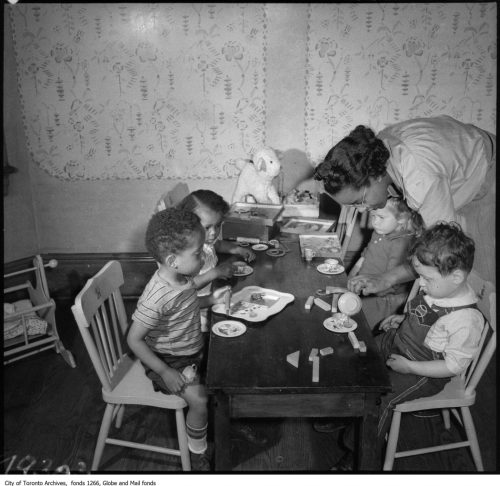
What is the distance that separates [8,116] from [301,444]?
9.47 ft

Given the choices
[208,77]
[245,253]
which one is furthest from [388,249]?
[208,77]

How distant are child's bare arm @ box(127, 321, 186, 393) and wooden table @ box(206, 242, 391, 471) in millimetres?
260

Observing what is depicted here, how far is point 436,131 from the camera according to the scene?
7.16ft

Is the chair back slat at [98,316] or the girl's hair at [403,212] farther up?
the girl's hair at [403,212]

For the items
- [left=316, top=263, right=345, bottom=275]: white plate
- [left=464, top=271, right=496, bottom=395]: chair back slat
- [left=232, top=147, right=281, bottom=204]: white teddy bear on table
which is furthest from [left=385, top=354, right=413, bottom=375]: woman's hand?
[left=232, top=147, right=281, bottom=204]: white teddy bear on table

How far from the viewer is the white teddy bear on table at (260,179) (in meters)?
3.24

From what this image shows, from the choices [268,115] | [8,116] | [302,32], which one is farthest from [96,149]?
[302,32]

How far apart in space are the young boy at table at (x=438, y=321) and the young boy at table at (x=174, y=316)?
2.39 ft

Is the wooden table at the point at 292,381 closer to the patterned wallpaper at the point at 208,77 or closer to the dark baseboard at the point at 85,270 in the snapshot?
the patterned wallpaper at the point at 208,77

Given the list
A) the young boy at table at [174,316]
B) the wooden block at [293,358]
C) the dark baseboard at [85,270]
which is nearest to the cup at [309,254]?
the young boy at table at [174,316]

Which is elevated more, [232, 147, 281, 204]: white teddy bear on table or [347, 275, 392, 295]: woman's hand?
[232, 147, 281, 204]: white teddy bear on table

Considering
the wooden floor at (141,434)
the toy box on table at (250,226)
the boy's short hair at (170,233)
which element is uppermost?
the boy's short hair at (170,233)

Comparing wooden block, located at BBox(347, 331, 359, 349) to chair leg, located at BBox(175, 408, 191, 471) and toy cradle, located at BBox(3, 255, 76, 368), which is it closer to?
chair leg, located at BBox(175, 408, 191, 471)

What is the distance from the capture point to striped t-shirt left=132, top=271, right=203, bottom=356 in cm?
181
